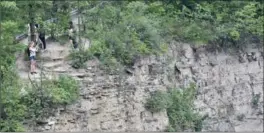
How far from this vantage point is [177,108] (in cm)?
1703

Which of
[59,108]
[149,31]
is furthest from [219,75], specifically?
[59,108]

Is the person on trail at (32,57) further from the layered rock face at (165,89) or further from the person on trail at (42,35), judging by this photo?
the person on trail at (42,35)

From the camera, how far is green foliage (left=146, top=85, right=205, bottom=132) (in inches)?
643

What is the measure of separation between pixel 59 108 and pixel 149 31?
12.4 ft

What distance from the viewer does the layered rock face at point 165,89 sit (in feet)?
49.5

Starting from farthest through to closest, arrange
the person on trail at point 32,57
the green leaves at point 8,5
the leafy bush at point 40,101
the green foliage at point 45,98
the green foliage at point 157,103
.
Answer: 1. the green foliage at point 157,103
2. the person on trail at point 32,57
3. the green leaves at point 8,5
4. the green foliage at point 45,98
5. the leafy bush at point 40,101

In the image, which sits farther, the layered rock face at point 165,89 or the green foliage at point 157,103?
the green foliage at point 157,103

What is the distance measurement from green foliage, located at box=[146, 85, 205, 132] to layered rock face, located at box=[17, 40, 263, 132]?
0.72 ft

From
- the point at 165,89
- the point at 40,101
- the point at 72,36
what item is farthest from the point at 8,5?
the point at 165,89

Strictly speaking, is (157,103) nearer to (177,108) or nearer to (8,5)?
(177,108)

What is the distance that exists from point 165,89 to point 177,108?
587mm

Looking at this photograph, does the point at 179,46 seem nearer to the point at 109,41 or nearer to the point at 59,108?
the point at 109,41

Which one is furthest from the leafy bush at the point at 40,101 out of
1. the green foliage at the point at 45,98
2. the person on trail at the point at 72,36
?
the person on trail at the point at 72,36

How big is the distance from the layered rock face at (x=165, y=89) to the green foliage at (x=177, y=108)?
220mm
